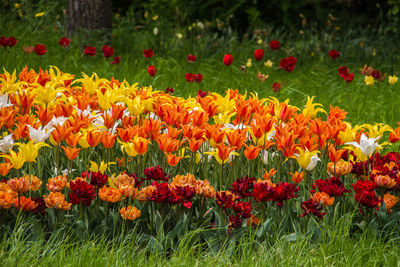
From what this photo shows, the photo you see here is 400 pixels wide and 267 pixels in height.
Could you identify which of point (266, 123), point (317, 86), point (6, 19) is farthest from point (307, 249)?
point (6, 19)

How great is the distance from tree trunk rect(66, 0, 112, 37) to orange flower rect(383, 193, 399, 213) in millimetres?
5366

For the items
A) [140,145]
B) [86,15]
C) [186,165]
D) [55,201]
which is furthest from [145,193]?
[86,15]

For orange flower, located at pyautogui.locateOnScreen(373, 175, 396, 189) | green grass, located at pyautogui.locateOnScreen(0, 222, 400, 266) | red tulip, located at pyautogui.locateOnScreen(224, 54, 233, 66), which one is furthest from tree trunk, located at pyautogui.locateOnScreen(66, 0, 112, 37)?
orange flower, located at pyautogui.locateOnScreen(373, 175, 396, 189)

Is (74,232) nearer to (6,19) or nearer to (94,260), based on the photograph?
(94,260)

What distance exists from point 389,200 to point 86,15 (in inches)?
220

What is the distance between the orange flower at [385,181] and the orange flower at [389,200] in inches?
1.8

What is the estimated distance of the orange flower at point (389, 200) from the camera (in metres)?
2.59

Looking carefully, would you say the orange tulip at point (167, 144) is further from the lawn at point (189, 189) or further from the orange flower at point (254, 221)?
the orange flower at point (254, 221)

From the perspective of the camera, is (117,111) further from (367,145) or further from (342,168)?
(367,145)

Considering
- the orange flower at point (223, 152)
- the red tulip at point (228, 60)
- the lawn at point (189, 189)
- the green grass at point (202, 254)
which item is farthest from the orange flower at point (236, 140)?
the red tulip at point (228, 60)

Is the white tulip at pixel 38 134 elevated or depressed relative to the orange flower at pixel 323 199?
elevated

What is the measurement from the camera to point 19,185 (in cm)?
241

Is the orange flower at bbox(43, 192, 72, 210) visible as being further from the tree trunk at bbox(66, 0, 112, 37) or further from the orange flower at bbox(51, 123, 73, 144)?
the tree trunk at bbox(66, 0, 112, 37)

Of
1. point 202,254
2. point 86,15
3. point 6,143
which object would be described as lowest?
point 202,254
